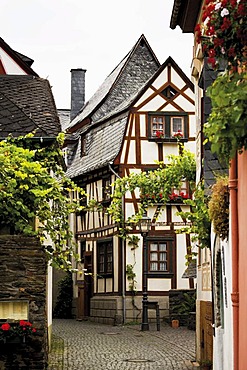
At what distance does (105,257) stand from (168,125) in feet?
18.3

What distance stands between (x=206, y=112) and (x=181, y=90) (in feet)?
64.1

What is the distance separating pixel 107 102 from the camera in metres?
39.4

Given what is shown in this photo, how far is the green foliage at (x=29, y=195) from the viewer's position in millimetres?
15594

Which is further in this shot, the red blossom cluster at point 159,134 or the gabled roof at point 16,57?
the red blossom cluster at point 159,134

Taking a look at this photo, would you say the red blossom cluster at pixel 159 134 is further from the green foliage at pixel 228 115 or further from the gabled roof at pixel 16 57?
the green foliage at pixel 228 115

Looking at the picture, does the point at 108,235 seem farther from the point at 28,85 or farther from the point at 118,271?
the point at 28,85

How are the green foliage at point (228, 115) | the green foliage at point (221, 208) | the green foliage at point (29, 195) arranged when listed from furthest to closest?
the green foliage at point (29, 195) → the green foliage at point (221, 208) → the green foliage at point (228, 115)

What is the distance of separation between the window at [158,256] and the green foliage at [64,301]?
247 inches

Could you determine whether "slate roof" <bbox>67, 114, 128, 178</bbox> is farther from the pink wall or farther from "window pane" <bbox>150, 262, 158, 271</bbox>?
the pink wall

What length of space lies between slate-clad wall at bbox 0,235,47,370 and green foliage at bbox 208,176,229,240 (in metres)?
4.98

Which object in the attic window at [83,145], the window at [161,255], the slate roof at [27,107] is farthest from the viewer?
the attic window at [83,145]

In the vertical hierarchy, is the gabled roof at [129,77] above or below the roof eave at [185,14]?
above

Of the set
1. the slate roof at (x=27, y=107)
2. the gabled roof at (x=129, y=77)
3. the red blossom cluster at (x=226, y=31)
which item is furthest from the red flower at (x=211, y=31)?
the gabled roof at (x=129, y=77)

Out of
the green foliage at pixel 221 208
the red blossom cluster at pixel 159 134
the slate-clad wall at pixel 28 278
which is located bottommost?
the slate-clad wall at pixel 28 278
